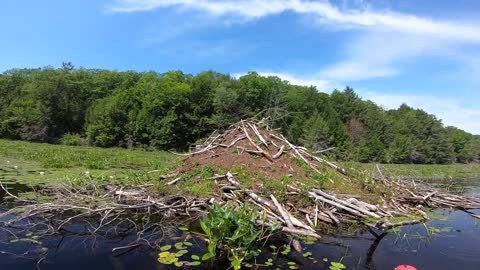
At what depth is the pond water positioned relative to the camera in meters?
6.50

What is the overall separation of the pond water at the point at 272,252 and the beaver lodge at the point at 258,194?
13.3 inches

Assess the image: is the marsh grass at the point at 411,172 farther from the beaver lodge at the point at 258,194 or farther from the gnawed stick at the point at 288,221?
the gnawed stick at the point at 288,221

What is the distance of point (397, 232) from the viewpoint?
30.3 ft

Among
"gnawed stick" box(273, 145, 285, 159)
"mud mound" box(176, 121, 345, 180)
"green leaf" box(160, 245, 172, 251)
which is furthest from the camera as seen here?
"gnawed stick" box(273, 145, 285, 159)

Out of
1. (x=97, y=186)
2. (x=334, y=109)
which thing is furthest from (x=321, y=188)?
(x=334, y=109)

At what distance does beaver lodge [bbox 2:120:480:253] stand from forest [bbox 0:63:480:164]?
32397 millimetres

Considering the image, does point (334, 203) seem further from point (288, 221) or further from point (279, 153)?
point (279, 153)

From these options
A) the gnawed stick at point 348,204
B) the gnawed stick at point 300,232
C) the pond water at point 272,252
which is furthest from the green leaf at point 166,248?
the gnawed stick at point 348,204

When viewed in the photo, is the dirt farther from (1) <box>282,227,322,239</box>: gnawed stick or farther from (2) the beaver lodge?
(1) <box>282,227,322,239</box>: gnawed stick

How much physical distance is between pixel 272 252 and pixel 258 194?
249cm

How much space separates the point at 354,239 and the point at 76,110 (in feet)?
208

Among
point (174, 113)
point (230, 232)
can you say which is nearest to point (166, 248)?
point (230, 232)

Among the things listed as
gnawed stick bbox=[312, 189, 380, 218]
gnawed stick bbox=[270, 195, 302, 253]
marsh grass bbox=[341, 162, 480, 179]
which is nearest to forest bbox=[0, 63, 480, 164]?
marsh grass bbox=[341, 162, 480, 179]

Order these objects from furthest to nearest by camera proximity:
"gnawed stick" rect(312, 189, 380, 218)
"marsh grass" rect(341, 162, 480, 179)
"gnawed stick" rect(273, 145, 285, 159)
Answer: "marsh grass" rect(341, 162, 480, 179) → "gnawed stick" rect(273, 145, 285, 159) → "gnawed stick" rect(312, 189, 380, 218)
